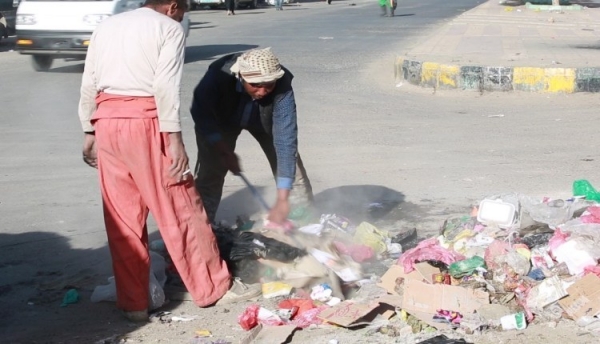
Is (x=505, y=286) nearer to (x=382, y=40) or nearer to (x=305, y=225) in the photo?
(x=305, y=225)

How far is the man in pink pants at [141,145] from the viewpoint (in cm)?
449

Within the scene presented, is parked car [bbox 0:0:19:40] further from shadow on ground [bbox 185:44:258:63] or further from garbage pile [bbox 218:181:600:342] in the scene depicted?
garbage pile [bbox 218:181:600:342]

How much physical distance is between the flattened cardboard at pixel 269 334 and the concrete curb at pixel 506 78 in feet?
29.4

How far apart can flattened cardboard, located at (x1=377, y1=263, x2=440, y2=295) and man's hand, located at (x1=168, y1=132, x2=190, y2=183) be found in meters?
1.31

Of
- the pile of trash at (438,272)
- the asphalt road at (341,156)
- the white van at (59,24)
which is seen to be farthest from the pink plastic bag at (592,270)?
the white van at (59,24)

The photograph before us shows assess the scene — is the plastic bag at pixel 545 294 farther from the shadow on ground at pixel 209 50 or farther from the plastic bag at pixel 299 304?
the shadow on ground at pixel 209 50

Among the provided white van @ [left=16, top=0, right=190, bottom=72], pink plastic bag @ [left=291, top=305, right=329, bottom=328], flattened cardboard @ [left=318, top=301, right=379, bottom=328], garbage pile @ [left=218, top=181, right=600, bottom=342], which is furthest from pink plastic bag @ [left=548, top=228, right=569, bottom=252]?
white van @ [left=16, top=0, right=190, bottom=72]

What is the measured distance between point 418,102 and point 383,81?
220 centimetres

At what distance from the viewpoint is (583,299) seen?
4715 mm

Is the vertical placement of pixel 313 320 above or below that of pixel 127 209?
below

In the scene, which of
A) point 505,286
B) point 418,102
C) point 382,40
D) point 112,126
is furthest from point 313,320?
point 382,40

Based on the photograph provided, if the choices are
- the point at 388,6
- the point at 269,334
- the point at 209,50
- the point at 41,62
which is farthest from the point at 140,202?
the point at 388,6

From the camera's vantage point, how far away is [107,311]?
503 cm

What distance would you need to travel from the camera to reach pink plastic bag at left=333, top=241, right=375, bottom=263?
19.0ft
